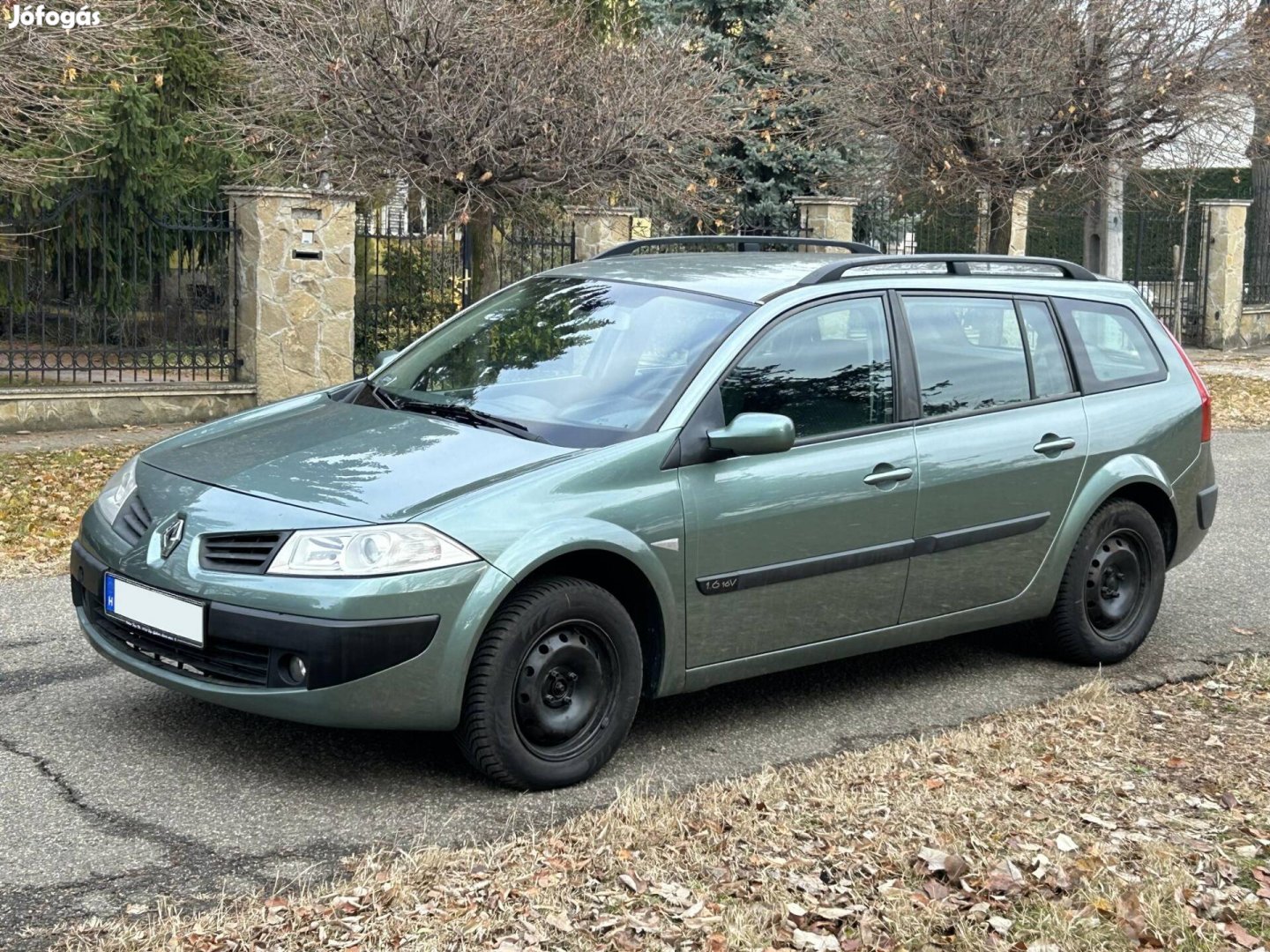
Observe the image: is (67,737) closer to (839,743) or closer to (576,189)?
(839,743)

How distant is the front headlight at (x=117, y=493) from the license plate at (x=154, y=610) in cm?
32

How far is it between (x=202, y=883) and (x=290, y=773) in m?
0.87

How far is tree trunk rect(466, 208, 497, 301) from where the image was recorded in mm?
15430

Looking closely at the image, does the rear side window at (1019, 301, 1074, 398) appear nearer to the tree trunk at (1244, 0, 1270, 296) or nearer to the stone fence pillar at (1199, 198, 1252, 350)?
the tree trunk at (1244, 0, 1270, 296)

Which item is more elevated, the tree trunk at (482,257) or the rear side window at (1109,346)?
the tree trunk at (482,257)

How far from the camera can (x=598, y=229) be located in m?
17.2

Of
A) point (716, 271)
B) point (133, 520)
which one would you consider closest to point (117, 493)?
point (133, 520)

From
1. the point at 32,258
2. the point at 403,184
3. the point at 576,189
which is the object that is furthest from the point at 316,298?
the point at 32,258

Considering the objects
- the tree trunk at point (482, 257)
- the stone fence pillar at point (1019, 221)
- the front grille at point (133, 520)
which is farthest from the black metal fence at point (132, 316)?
the stone fence pillar at point (1019, 221)

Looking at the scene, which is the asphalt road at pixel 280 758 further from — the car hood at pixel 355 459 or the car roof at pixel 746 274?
the car roof at pixel 746 274

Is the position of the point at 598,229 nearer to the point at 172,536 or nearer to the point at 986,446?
the point at 986,446

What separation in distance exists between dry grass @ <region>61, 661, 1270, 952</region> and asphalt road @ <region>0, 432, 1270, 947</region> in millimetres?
233

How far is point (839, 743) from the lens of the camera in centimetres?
560

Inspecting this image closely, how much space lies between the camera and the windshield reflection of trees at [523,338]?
576cm
